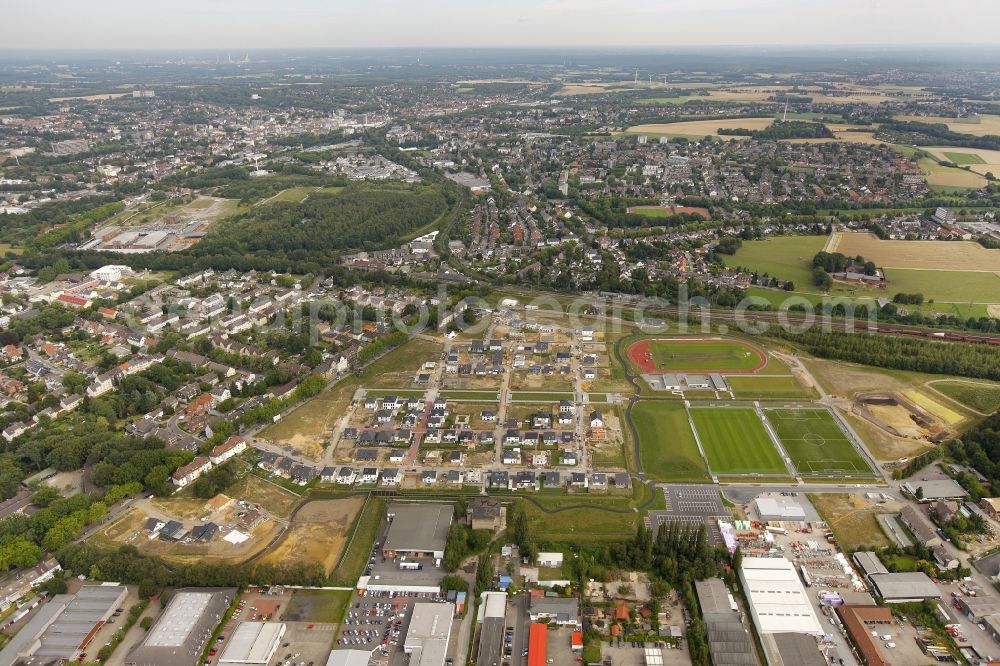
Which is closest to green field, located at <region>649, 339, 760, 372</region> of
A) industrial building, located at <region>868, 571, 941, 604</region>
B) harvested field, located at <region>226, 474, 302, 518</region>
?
industrial building, located at <region>868, 571, 941, 604</region>

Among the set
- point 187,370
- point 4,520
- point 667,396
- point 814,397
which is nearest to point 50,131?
point 187,370

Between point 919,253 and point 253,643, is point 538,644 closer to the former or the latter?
point 253,643

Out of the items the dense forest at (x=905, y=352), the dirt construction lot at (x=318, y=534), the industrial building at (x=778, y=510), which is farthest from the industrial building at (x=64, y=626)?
the dense forest at (x=905, y=352)

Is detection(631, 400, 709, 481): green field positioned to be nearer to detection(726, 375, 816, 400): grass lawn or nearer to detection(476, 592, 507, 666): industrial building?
detection(726, 375, 816, 400): grass lawn

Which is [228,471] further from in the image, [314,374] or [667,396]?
[667,396]

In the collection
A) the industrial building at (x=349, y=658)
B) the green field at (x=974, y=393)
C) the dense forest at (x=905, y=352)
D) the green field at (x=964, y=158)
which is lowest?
the industrial building at (x=349, y=658)

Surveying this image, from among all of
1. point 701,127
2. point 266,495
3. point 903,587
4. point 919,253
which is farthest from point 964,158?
point 266,495

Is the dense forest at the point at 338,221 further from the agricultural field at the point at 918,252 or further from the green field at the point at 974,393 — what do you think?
the green field at the point at 974,393
